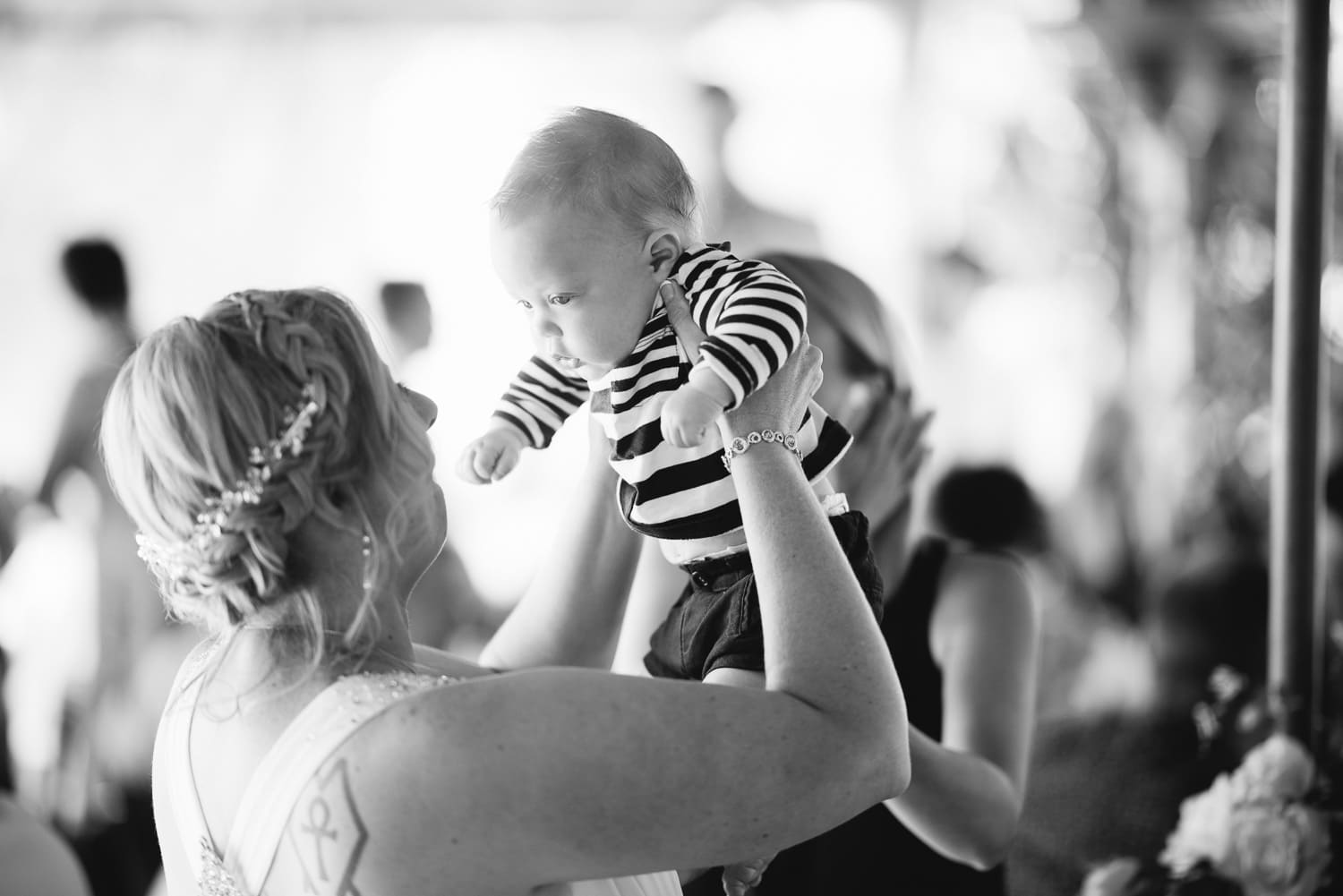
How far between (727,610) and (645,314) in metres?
0.29

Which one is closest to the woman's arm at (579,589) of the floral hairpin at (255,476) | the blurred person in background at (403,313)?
the floral hairpin at (255,476)

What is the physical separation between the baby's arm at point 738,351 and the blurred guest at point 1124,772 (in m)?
1.09

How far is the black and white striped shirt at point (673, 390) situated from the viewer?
1.10 meters

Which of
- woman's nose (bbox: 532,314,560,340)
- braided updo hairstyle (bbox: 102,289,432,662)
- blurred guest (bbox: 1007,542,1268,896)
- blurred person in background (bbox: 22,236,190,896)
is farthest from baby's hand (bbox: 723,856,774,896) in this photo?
blurred person in background (bbox: 22,236,190,896)

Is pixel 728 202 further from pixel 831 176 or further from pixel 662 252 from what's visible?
pixel 662 252

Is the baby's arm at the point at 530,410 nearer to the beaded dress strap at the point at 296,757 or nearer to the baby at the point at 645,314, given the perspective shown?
the baby at the point at 645,314

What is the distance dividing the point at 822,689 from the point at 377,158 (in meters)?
5.61

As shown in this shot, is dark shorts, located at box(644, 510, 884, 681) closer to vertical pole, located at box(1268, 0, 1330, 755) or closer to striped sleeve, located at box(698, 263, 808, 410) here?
striped sleeve, located at box(698, 263, 808, 410)

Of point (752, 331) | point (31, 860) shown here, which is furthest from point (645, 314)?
point (31, 860)

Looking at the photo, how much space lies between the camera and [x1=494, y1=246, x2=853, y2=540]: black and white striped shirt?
1100 millimetres

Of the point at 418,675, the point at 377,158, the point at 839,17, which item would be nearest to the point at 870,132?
the point at 839,17

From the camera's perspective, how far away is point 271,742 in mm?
1027

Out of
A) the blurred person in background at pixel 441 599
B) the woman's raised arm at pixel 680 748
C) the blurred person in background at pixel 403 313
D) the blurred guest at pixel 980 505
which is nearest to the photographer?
the woman's raised arm at pixel 680 748

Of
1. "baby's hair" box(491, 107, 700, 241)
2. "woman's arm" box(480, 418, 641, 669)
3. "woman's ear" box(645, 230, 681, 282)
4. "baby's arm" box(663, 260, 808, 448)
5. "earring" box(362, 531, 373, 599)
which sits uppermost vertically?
"baby's hair" box(491, 107, 700, 241)
